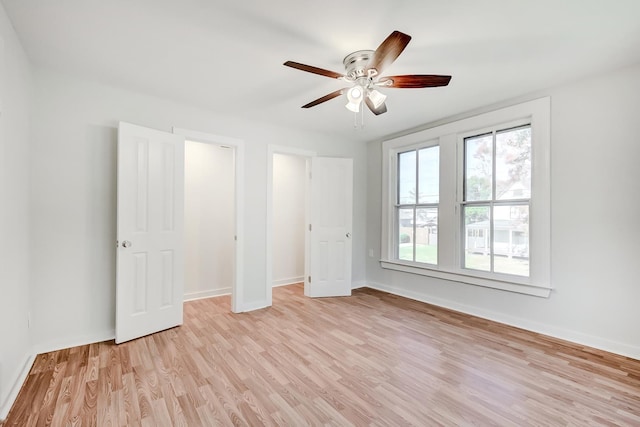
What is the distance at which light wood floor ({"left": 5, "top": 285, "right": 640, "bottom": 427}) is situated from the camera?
175 centimetres

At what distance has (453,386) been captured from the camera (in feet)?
6.72

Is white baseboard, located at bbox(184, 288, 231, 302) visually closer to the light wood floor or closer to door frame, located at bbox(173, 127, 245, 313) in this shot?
door frame, located at bbox(173, 127, 245, 313)

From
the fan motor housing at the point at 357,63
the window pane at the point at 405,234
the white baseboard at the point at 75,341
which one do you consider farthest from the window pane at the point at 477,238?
the white baseboard at the point at 75,341

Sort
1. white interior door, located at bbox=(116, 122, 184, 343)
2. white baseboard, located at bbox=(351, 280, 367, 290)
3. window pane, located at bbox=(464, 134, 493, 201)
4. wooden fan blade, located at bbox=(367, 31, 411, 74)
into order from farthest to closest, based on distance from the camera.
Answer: white baseboard, located at bbox=(351, 280, 367, 290) < window pane, located at bbox=(464, 134, 493, 201) < white interior door, located at bbox=(116, 122, 184, 343) < wooden fan blade, located at bbox=(367, 31, 411, 74)

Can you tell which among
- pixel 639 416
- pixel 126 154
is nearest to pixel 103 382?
pixel 126 154

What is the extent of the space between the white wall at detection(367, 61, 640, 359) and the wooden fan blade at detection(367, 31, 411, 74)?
209 cm

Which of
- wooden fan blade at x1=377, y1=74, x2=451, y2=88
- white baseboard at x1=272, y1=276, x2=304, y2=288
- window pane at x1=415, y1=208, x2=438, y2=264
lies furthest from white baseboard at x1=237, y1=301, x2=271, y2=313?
wooden fan blade at x1=377, y1=74, x2=451, y2=88

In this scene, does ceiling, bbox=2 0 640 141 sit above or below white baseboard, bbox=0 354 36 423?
above

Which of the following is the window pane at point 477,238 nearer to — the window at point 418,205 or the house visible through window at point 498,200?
the house visible through window at point 498,200

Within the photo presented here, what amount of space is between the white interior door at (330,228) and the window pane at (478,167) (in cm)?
162

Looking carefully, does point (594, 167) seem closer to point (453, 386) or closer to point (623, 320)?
point (623, 320)

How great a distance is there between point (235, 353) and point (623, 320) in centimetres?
331

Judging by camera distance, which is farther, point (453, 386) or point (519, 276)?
point (519, 276)

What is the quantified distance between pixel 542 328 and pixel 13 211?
455cm
